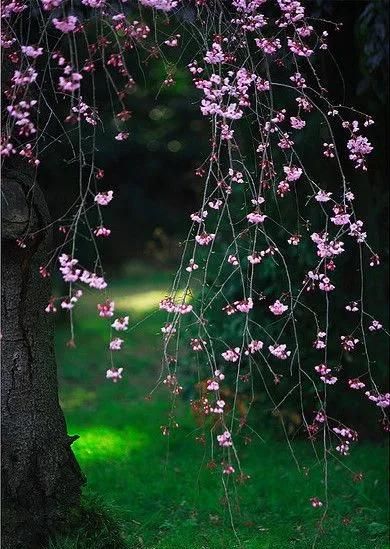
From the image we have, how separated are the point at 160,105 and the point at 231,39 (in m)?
13.1

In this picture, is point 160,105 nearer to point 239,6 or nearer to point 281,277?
point 281,277

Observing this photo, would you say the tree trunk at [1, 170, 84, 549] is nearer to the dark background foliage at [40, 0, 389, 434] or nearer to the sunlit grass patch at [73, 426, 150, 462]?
the dark background foliage at [40, 0, 389, 434]

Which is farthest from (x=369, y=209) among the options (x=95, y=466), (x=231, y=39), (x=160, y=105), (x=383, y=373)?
(x=160, y=105)

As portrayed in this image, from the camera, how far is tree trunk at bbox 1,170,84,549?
3.48 meters

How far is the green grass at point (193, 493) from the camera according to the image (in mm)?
4074

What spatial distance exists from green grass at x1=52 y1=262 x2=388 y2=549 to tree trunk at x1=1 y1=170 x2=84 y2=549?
153mm

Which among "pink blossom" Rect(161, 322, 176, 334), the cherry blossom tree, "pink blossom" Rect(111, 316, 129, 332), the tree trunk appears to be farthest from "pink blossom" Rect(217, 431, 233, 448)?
the tree trunk

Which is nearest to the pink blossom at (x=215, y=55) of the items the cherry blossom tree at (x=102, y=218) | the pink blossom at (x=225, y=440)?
the cherry blossom tree at (x=102, y=218)

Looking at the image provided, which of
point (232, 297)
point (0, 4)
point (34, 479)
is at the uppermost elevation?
point (0, 4)

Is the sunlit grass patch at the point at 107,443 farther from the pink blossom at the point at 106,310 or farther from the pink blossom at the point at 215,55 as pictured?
the pink blossom at the point at 215,55

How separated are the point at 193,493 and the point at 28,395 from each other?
186 centimetres

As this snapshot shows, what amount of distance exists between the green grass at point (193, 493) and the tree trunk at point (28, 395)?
15 cm

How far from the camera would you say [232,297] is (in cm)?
630

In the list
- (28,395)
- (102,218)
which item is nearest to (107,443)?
(28,395)
